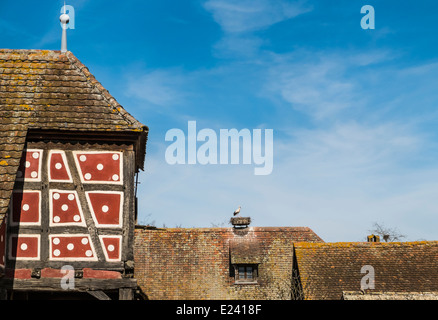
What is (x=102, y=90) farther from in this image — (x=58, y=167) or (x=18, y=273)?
(x=18, y=273)

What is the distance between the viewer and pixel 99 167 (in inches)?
496

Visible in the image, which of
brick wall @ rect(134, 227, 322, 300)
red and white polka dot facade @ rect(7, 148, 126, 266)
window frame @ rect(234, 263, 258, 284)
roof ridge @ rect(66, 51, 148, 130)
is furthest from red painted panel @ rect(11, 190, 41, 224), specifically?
window frame @ rect(234, 263, 258, 284)

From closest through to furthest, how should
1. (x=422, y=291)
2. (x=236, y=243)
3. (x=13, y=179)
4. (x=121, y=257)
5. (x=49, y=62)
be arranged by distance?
(x=13, y=179)
(x=121, y=257)
(x=49, y=62)
(x=422, y=291)
(x=236, y=243)

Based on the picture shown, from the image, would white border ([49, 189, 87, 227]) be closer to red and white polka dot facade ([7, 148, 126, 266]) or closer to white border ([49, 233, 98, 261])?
red and white polka dot facade ([7, 148, 126, 266])

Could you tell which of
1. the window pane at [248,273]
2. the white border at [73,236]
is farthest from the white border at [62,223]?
the window pane at [248,273]

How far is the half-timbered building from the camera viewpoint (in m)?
12.0

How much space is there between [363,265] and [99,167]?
43.3 ft

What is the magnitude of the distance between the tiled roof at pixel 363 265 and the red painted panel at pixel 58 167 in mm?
11418

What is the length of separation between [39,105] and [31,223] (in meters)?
2.61

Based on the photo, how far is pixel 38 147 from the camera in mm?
12508

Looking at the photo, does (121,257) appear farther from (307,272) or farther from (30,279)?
(307,272)

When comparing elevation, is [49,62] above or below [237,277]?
above

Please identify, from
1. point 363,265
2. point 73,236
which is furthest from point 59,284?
point 363,265

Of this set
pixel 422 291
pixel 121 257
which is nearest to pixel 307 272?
pixel 422 291
